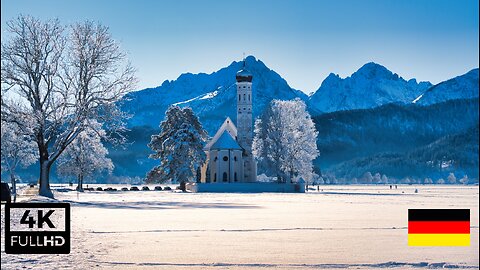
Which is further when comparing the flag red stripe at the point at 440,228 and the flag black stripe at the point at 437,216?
the flag black stripe at the point at 437,216

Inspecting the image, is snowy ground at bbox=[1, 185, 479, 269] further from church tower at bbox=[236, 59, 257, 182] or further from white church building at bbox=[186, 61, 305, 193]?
church tower at bbox=[236, 59, 257, 182]

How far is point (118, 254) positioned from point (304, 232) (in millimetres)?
8459

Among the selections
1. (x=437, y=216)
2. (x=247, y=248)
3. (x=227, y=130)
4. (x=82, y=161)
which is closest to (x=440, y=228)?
(x=437, y=216)

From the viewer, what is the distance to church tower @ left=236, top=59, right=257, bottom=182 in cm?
11819

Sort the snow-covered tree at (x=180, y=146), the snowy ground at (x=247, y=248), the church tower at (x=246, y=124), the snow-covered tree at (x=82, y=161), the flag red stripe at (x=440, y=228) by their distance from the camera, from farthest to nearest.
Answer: the church tower at (x=246, y=124) → the snow-covered tree at (x=180, y=146) → the snow-covered tree at (x=82, y=161) → the flag red stripe at (x=440, y=228) → the snowy ground at (x=247, y=248)

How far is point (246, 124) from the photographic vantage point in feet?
402

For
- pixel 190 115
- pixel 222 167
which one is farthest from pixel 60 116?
pixel 222 167

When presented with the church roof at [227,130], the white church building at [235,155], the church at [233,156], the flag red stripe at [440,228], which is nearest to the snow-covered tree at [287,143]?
the white church building at [235,155]

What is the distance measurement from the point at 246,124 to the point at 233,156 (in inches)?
353

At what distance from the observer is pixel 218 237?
2286cm

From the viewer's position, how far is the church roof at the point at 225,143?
116 metres

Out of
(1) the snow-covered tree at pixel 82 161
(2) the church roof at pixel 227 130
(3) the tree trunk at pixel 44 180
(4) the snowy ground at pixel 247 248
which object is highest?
(2) the church roof at pixel 227 130

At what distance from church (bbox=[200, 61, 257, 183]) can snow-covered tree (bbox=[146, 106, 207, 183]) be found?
1359cm

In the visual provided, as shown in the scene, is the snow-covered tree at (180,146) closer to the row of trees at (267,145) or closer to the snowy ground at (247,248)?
the row of trees at (267,145)
